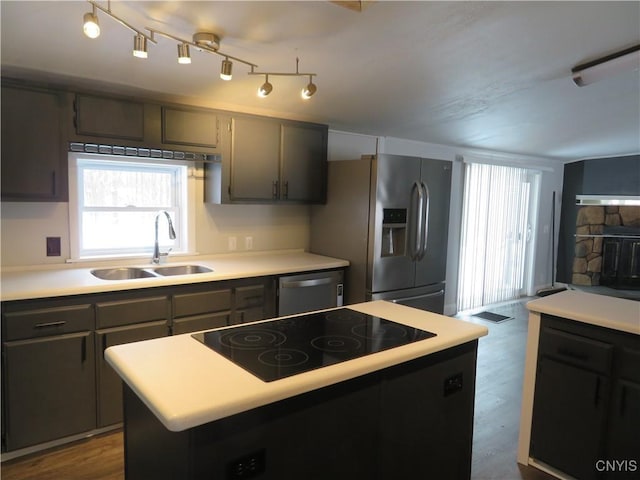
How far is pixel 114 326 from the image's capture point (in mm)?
2475

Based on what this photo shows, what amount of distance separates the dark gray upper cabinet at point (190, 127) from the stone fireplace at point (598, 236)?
6.09m

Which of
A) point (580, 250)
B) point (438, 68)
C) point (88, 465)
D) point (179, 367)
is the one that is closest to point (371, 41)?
point (438, 68)

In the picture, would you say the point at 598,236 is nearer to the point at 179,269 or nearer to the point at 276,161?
the point at 276,161

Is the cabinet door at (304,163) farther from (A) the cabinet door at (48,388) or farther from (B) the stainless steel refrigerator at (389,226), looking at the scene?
(A) the cabinet door at (48,388)

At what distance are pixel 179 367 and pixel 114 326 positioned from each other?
1413mm

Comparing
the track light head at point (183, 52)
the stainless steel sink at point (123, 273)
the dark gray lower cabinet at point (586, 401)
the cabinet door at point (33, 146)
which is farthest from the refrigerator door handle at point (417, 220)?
the cabinet door at point (33, 146)

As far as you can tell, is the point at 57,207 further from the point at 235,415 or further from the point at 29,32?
the point at 235,415

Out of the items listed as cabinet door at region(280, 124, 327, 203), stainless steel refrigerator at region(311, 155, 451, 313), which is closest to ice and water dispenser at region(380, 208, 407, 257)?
stainless steel refrigerator at region(311, 155, 451, 313)

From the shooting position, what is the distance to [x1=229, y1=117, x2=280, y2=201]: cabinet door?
128 inches

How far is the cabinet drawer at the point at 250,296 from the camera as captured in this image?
2.95 meters

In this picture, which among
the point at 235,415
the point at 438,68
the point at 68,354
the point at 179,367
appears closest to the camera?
the point at 235,415

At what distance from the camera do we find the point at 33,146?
2.46 meters

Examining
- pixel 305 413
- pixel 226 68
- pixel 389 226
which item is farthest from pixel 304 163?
pixel 305 413

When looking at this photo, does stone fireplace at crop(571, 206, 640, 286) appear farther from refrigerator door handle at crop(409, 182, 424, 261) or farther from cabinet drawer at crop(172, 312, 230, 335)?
cabinet drawer at crop(172, 312, 230, 335)
